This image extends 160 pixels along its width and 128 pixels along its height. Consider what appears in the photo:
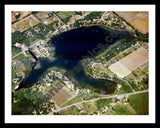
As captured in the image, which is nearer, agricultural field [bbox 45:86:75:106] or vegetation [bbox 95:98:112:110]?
vegetation [bbox 95:98:112:110]

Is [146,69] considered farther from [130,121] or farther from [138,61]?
[130,121]

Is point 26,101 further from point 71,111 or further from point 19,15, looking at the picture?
point 19,15

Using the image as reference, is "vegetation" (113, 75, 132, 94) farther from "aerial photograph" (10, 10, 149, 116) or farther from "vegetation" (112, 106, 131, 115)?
"vegetation" (112, 106, 131, 115)

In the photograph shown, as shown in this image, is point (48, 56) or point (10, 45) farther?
point (48, 56)

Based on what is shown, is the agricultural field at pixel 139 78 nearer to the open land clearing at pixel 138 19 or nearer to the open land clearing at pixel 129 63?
the open land clearing at pixel 129 63

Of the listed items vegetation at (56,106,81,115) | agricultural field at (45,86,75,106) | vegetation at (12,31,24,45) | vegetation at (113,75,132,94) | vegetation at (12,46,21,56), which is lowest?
vegetation at (56,106,81,115)

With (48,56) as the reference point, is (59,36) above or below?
above

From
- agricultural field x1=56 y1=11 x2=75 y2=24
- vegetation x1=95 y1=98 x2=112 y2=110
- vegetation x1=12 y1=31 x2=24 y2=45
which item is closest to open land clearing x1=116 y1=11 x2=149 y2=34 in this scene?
agricultural field x1=56 y1=11 x2=75 y2=24

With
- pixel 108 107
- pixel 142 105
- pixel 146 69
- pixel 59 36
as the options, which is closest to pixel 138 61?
pixel 146 69
